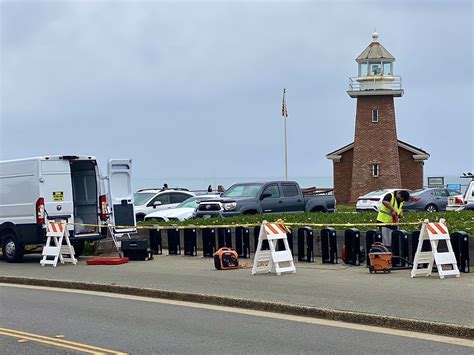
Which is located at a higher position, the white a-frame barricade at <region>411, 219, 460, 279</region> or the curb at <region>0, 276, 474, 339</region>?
the white a-frame barricade at <region>411, 219, 460, 279</region>

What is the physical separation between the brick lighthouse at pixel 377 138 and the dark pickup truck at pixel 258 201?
29.6 metres

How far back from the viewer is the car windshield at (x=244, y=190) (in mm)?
28234

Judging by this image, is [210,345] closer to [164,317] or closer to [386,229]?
[164,317]

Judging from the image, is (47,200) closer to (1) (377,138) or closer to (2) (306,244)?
(2) (306,244)

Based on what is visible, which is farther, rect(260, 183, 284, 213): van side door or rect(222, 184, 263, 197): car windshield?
rect(222, 184, 263, 197): car windshield

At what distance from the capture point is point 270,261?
17.0 meters

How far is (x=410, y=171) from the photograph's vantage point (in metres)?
62.0

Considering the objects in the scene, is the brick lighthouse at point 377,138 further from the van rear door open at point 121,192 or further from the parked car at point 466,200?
the van rear door open at point 121,192

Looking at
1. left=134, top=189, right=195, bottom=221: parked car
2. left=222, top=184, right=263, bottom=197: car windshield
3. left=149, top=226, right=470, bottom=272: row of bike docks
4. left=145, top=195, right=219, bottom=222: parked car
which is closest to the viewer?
left=149, top=226, right=470, bottom=272: row of bike docks

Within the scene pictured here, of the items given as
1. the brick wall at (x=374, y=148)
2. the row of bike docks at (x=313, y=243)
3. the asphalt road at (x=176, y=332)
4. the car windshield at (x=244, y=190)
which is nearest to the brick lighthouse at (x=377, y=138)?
the brick wall at (x=374, y=148)

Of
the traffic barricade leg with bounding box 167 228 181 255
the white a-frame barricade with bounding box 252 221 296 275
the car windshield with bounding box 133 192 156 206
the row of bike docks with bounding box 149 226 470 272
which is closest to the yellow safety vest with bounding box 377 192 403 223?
the row of bike docks with bounding box 149 226 470 272

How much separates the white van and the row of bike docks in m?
1.84

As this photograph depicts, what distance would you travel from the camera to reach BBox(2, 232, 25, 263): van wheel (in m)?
20.8

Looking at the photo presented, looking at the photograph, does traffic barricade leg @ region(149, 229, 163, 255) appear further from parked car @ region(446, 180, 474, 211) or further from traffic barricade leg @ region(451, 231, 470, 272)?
parked car @ region(446, 180, 474, 211)
